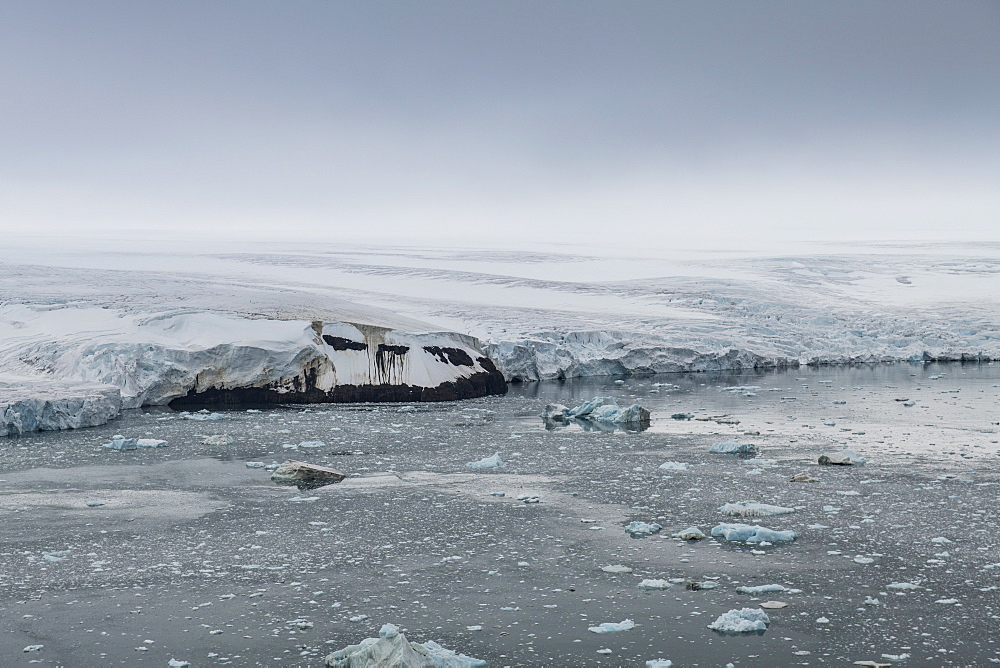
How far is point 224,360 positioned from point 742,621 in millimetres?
9390

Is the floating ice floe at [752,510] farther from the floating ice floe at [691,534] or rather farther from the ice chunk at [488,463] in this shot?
the ice chunk at [488,463]

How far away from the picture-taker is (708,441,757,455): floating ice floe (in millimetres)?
8422

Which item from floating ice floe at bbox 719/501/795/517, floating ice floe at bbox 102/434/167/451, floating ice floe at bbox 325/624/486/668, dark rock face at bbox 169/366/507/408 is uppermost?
floating ice floe at bbox 325/624/486/668

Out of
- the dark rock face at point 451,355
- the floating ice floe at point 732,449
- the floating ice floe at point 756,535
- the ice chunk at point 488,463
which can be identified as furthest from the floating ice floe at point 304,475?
the dark rock face at point 451,355

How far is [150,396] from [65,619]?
812 centimetres

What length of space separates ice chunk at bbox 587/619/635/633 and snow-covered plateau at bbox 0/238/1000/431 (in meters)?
7.47

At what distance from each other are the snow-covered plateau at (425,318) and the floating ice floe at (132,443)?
4.65 feet

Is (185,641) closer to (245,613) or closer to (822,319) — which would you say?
(245,613)

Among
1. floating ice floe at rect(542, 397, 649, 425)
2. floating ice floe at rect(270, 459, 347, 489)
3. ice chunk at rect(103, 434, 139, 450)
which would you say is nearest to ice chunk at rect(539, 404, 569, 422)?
floating ice floe at rect(542, 397, 649, 425)

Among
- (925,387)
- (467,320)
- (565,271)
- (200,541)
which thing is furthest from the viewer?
(565,271)

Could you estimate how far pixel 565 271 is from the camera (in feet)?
91.7

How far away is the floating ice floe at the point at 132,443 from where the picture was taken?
8.69 meters

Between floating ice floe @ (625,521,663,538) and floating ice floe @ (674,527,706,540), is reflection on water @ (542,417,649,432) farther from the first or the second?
floating ice floe @ (674,527,706,540)

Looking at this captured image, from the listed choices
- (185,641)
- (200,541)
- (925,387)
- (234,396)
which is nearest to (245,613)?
(185,641)
